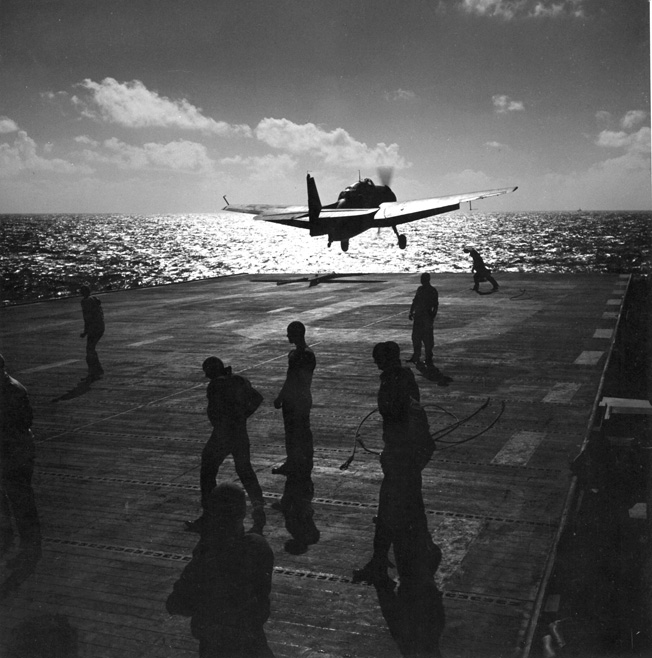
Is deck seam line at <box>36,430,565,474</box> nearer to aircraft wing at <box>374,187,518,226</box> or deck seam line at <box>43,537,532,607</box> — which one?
deck seam line at <box>43,537,532,607</box>

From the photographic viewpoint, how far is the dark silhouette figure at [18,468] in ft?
24.4

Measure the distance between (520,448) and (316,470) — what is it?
3.31m

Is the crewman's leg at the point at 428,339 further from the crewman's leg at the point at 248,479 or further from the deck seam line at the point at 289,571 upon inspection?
the deck seam line at the point at 289,571

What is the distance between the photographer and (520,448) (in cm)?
1080

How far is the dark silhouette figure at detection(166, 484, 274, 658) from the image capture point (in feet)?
15.5

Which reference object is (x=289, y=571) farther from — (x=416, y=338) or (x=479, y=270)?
(x=479, y=270)

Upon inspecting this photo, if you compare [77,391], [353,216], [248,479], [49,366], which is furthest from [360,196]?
[248,479]

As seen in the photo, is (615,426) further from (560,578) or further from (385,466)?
(385,466)

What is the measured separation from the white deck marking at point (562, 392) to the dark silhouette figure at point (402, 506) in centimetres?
788

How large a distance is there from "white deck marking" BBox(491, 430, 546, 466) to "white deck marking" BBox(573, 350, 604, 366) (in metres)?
6.22

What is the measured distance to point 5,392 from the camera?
25.1 ft

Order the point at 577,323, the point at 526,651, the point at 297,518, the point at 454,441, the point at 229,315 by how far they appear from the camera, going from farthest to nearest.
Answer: the point at 229,315 < the point at 577,323 < the point at 454,441 < the point at 297,518 < the point at 526,651

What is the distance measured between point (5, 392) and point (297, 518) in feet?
12.1

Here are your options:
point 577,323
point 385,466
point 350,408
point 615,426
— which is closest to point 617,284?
point 577,323
